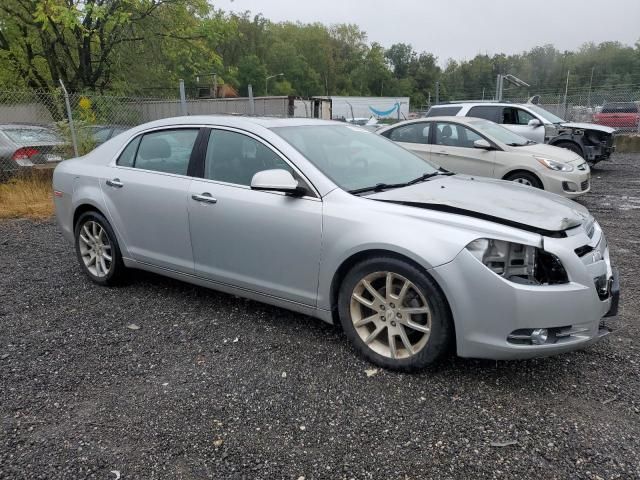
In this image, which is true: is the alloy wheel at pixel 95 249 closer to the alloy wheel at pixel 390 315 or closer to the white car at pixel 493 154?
the alloy wheel at pixel 390 315

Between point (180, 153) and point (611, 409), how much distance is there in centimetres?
338

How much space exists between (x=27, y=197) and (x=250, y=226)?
668 cm

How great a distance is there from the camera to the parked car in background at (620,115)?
58.9 ft

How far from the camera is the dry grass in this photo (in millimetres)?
8039

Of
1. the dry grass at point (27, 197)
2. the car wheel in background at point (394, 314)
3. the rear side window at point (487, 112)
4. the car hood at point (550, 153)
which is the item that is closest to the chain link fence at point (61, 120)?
the dry grass at point (27, 197)

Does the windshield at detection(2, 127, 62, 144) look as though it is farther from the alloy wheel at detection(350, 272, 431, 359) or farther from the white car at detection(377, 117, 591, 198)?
the alloy wheel at detection(350, 272, 431, 359)

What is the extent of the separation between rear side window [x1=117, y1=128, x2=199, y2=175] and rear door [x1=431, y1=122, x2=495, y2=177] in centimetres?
518

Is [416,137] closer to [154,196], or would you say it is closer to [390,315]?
[154,196]

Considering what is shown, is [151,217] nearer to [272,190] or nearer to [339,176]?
[272,190]

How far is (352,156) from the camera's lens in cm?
378

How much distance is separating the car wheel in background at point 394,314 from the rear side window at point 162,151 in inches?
69.0

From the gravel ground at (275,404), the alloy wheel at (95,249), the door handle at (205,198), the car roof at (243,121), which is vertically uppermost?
the car roof at (243,121)

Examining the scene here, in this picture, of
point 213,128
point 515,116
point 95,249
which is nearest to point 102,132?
point 95,249

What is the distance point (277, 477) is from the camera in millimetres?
2270
